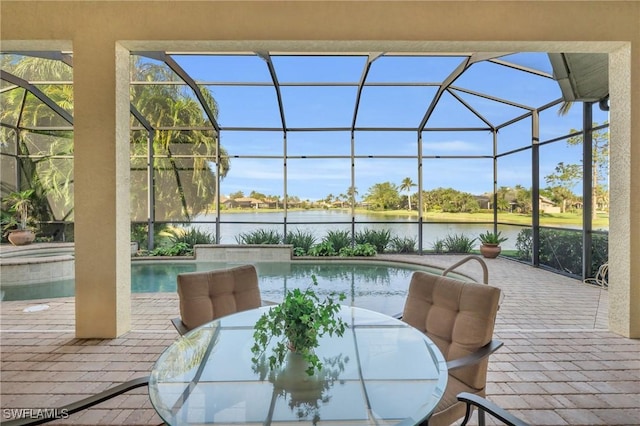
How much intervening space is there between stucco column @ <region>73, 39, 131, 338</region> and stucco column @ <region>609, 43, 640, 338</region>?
209 inches

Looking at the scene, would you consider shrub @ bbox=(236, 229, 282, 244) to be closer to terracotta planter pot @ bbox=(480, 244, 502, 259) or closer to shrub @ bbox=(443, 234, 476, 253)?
shrub @ bbox=(443, 234, 476, 253)

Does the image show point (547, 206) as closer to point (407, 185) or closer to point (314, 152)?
point (407, 185)

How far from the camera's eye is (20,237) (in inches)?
348

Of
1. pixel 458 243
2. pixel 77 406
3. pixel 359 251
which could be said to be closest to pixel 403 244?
pixel 458 243

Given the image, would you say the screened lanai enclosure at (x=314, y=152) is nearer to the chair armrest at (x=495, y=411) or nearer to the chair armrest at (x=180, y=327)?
the chair armrest at (x=180, y=327)

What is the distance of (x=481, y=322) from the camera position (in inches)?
69.1

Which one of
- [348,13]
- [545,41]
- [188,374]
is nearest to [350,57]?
[348,13]

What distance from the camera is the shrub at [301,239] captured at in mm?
9148

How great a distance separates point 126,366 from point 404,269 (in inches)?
247

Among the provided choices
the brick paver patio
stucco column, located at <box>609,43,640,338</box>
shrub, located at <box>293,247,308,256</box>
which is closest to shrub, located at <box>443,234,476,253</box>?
shrub, located at <box>293,247,308,256</box>

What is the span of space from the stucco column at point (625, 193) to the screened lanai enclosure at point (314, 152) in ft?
12.7

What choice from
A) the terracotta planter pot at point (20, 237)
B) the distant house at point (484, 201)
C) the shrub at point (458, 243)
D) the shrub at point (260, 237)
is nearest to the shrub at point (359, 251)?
the shrub at point (260, 237)

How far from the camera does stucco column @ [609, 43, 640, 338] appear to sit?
320 cm

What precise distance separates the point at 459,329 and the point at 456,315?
84 mm
